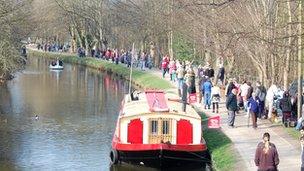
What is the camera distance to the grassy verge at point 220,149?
21.2 m

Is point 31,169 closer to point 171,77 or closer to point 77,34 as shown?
point 171,77

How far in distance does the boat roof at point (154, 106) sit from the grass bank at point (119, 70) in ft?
52.7

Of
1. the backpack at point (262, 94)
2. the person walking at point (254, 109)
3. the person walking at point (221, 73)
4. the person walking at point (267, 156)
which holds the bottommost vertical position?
the person walking at point (267, 156)

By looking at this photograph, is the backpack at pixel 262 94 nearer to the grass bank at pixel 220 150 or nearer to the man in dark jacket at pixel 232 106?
the man in dark jacket at pixel 232 106

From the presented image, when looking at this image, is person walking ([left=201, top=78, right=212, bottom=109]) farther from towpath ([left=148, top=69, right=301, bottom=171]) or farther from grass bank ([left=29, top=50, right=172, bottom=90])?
grass bank ([left=29, top=50, right=172, bottom=90])

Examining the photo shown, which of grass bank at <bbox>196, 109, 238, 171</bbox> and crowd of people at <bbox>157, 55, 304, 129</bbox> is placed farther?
crowd of people at <bbox>157, 55, 304, 129</bbox>

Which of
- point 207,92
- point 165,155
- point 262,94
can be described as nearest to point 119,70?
point 207,92

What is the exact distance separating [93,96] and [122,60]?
2154 cm

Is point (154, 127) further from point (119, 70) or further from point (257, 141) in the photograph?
point (119, 70)

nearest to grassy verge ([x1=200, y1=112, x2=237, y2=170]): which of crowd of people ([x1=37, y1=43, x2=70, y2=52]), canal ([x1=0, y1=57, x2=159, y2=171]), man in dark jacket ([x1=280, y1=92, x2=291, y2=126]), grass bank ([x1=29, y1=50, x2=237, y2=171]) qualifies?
grass bank ([x1=29, y1=50, x2=237, y2=171])

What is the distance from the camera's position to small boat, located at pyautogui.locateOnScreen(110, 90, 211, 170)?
22562 mm

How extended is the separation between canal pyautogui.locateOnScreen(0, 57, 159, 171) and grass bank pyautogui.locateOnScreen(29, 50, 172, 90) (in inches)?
53.4

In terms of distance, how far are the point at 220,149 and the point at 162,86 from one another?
20.7 meters

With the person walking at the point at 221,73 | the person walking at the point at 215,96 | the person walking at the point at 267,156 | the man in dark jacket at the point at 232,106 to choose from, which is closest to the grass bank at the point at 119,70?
the person walking at the point at 221,73
